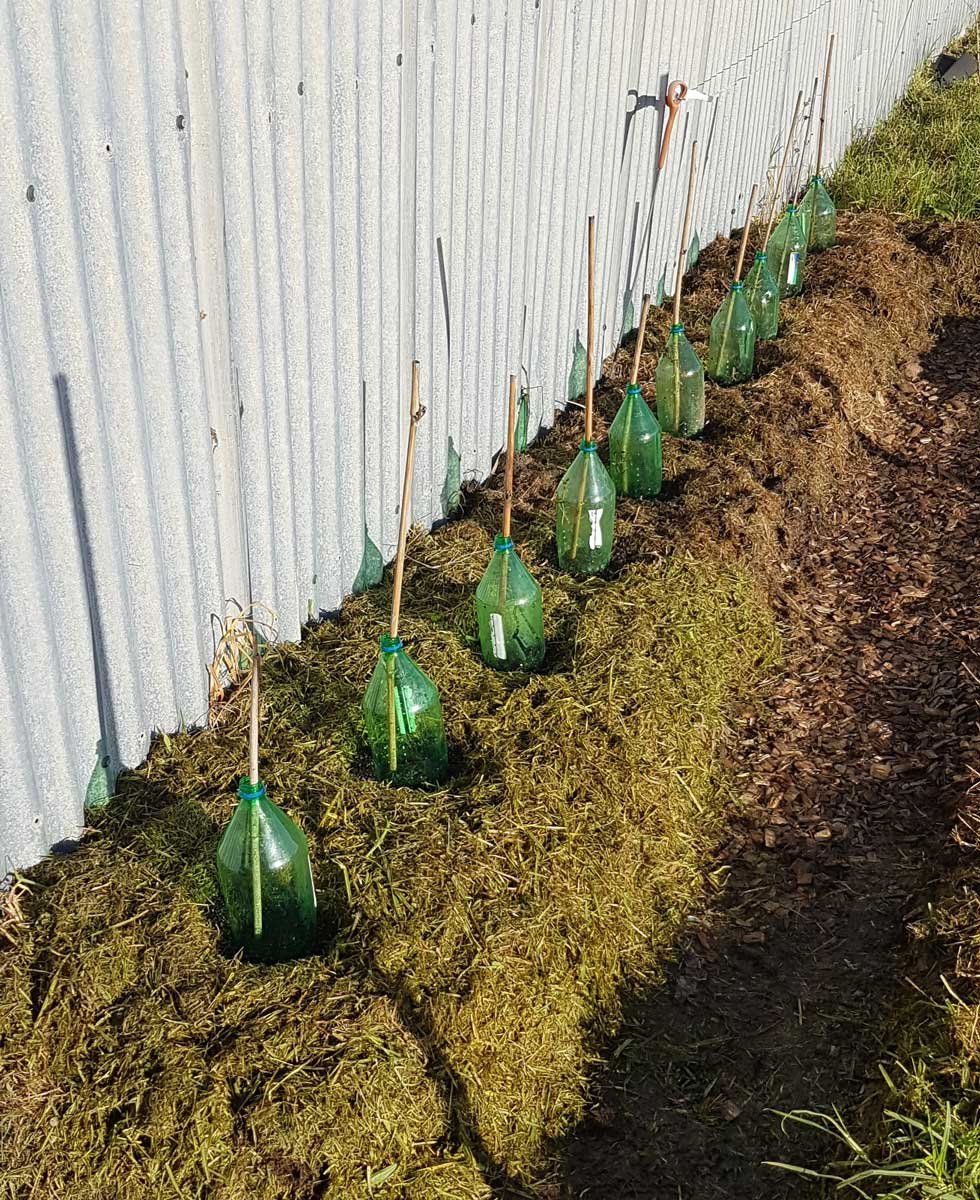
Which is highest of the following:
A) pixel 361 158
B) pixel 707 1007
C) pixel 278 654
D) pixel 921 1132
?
pixel 361 158

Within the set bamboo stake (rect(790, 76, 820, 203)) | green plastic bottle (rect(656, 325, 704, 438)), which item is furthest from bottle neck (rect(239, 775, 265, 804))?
bamboo stake (rect(790, 76, 820, 203))

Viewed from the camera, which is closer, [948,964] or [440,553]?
[948,964]

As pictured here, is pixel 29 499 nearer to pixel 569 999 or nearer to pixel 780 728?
pixel 569 999

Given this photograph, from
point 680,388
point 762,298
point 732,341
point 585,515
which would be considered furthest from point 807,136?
point 585,515

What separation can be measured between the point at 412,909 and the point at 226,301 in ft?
5.06

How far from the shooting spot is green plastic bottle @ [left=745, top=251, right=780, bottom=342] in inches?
225

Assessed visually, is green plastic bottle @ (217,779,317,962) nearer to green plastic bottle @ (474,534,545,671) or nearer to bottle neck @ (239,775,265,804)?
bottle neck @ (239,775,265,804)

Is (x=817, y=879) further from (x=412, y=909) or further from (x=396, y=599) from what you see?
(x=396, y=599)

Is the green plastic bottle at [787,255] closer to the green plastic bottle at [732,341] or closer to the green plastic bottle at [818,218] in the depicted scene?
the green plastic bottle at [818,218]

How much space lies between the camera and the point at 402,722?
3137 millimetres

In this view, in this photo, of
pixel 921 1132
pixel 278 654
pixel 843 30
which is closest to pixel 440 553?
pixel 278 654

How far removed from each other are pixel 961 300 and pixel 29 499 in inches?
236

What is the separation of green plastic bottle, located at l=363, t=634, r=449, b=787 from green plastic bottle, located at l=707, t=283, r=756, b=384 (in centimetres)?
289

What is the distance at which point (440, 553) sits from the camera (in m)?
4.08
